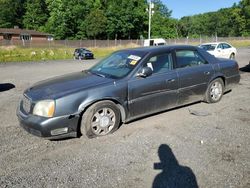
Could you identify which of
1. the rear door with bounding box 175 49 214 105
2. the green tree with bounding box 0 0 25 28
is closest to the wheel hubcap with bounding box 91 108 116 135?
the rear door with bounding box 175 49 214 105

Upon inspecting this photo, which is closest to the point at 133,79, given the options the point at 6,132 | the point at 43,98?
the point at 43,98

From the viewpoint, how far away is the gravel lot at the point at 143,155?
12.3ft

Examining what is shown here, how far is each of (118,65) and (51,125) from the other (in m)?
1.97

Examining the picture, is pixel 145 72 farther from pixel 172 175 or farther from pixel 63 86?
pixel 172 175

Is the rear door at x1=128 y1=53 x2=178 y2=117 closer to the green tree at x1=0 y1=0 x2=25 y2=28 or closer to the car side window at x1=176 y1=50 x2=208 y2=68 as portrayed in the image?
the car side window at x1=176 y1=50 x2=208 y2=68

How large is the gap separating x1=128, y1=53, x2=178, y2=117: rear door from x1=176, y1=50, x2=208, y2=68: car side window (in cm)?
27

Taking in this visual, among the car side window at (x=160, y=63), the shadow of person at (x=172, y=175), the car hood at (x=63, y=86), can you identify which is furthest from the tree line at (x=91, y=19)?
the shadow of person at (x=172, y=175)

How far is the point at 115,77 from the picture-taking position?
5539 mm

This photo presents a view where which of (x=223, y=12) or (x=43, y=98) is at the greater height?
(x=223, y=12)

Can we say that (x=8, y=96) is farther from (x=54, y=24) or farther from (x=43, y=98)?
(x=54, y=24)

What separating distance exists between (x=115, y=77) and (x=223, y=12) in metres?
116

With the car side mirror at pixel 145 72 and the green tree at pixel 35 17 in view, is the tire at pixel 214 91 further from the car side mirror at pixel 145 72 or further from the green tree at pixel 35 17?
the green tree at pixel 35 17

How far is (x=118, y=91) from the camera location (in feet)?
17.4

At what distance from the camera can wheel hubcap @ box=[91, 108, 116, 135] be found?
16.8 feet
